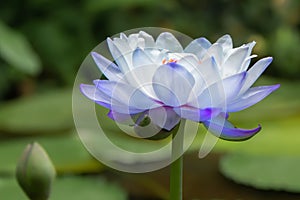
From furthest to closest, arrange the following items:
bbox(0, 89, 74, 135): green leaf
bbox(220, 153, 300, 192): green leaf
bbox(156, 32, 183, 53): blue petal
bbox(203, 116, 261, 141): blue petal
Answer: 1. bbox(0, 89, 74, 135): green leaf
2. bbox(220, 153, 300, 192): green leaf
3. bbox(156, 32, 183, 53): blue petal
4. bbox(203, 116, 261, 141): blue petal

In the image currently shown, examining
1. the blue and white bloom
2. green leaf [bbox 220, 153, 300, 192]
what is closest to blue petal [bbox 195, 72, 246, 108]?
the blue and white bloom

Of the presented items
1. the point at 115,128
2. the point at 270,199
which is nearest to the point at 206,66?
the point at 270,199

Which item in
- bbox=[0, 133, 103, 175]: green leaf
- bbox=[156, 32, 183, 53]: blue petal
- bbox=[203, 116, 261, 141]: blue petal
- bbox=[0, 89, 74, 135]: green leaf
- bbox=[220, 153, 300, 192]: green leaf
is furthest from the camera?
bbox=[0, 89, 74, 135]: green leaf

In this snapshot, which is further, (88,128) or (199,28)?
(199,28)

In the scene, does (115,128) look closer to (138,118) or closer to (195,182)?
(195,182)

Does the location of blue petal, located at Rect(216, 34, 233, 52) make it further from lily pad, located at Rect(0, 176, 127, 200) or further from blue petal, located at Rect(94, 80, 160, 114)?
lily pad, located at Rect(0, 176, 127, 200)
